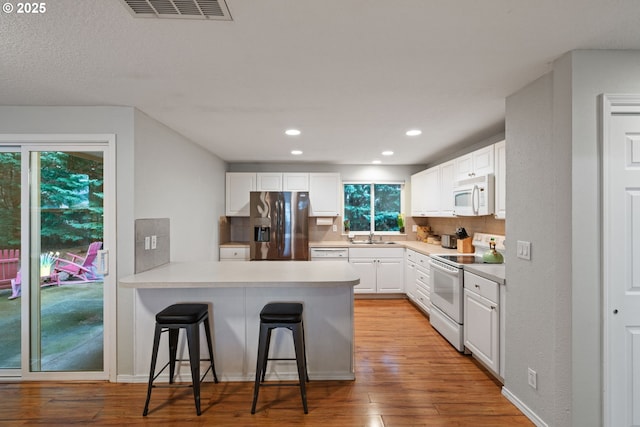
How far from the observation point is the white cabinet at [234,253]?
4.94 metres

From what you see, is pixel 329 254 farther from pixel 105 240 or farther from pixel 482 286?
pixel 105 240

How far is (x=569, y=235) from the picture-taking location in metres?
1.73

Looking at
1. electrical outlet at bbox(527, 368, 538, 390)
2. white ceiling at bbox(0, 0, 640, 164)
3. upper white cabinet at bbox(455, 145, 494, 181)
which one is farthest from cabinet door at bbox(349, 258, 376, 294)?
electrical outlet at bbox(527, 368, 538, 390)

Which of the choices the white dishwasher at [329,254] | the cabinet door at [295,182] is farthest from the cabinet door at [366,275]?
Answer: the cabinet door at [295,182]

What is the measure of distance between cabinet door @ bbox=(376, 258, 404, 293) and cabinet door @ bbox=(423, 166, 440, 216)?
978 mm

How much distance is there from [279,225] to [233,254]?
0.89 meters

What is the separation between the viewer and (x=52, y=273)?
106 inches

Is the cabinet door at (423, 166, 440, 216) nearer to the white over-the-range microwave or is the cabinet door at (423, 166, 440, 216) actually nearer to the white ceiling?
the white over-the-range microwave

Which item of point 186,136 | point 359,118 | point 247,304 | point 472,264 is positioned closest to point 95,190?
point 186,136

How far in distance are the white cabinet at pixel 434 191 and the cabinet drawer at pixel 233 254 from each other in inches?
116

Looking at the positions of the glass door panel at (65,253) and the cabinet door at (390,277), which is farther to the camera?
the cabinet door at (390,277)

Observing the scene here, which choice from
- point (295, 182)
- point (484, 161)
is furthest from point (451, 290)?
point (295, 182)

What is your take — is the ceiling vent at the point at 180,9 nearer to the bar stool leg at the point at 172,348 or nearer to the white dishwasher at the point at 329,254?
the bar stool leg at the point at 172,348

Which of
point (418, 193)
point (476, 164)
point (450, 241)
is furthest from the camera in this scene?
point (418, 193)
